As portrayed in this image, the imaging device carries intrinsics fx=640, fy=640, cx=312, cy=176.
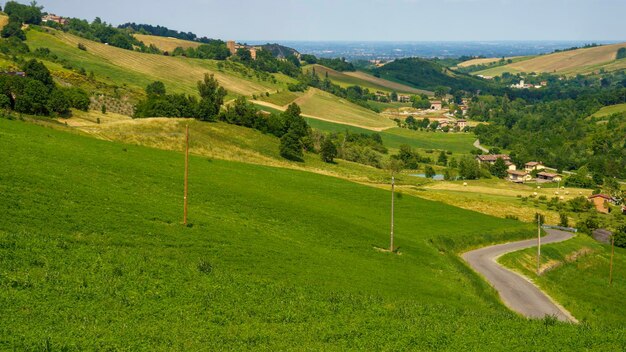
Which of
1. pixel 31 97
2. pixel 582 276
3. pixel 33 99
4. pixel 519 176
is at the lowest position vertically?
pixel 519 176

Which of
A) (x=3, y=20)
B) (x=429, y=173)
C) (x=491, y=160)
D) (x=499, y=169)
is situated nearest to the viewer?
(x=429, y=173)

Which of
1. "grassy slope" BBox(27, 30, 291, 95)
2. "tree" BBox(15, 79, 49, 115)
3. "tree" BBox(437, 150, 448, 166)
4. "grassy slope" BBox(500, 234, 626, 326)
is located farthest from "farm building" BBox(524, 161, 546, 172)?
"tree" BBox(15, 79, 49, 115)

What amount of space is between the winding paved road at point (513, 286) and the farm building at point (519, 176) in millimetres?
103286

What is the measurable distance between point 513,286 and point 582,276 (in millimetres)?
18472

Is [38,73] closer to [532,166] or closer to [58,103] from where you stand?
[58,103]

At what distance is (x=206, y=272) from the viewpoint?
32938 millimetres

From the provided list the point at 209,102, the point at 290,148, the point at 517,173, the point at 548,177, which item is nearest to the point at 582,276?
the point at 290,148

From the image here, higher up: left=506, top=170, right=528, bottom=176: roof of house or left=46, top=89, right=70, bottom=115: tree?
left=46, top=89, right=70, bottom=115: tree

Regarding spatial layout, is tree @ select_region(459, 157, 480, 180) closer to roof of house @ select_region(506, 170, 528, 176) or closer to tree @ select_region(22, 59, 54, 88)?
roof of house @ select_region(506, 170, 528, 176)

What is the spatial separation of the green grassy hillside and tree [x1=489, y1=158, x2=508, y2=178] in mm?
109295

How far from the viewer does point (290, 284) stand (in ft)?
112

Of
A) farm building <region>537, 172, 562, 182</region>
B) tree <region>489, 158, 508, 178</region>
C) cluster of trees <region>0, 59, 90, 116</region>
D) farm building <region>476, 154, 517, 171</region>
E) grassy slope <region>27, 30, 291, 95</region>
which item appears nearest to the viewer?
cluster of trees <region>0, 59, 90, 116</region>

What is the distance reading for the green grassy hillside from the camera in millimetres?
25328

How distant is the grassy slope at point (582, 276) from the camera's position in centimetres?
4857
